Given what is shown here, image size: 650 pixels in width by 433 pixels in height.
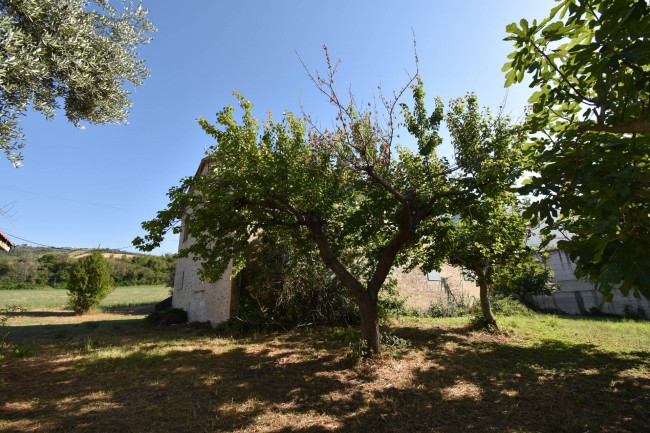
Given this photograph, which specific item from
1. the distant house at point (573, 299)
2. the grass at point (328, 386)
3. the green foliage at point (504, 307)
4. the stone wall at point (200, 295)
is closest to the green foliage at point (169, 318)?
the stone wall at point (200, 295)

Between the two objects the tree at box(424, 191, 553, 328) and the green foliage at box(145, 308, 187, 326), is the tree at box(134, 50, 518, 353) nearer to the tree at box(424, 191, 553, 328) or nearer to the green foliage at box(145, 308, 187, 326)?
the tree at box(424, 191, 553, 328)

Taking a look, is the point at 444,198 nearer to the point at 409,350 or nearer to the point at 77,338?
the point at 409,350

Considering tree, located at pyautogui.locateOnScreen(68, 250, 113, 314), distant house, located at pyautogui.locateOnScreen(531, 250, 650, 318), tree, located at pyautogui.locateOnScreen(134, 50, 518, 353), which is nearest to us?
tree, located at pyautogui.locateOnScreen(134, 50, 518, 353)

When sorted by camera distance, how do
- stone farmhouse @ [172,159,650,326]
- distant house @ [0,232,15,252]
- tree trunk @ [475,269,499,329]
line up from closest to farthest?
distant house @ [0,232,15,252] < tree trunk @ [475,269,499,329] < stone farmhouse @ [172,159,650,326]

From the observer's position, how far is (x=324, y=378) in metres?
5.90

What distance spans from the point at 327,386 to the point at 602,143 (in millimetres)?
5599

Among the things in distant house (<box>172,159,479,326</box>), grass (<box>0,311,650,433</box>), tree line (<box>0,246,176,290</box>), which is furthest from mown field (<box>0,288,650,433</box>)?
tree line (<box>0,246,176,290</box>)

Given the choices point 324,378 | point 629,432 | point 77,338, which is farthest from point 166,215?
point 629,432

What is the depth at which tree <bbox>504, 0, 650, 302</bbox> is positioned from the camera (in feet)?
7.41

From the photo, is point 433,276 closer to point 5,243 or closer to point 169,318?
point 169,318

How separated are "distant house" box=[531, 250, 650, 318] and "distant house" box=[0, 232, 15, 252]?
2143cm

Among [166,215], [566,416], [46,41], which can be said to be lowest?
[566,416]

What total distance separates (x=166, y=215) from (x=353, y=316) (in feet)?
23.8

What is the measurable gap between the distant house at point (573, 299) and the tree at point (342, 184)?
1158 cm
